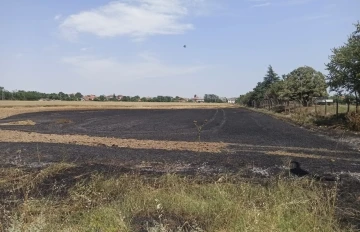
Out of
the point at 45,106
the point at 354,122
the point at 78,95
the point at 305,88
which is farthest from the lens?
the point at 78,95

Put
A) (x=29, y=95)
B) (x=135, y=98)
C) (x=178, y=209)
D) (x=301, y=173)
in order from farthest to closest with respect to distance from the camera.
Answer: (x=135, y=98)
(x=29, y=95)
(x=301, y=173)
(x=178, y=209)

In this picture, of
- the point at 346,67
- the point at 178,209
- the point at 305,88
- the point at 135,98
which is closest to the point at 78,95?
the point at 135,98

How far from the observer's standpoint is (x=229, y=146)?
1562cm

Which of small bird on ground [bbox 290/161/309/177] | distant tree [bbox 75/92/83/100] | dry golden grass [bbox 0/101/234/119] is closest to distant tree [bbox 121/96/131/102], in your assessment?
distant tree [bbox 75/92/83/100]

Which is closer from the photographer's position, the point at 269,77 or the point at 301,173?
the point at 301,173

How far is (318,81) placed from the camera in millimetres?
64188

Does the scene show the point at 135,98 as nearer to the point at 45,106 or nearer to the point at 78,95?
the point at 78,95

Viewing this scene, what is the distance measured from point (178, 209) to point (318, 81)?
63.4m

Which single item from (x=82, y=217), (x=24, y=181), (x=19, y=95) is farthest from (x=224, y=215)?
(x=19, y=95)

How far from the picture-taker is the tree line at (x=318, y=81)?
2595 cm

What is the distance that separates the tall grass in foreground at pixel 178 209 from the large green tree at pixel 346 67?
21118 mm

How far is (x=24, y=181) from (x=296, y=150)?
32.8 feet

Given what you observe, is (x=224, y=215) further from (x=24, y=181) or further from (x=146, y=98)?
(x=146, y=98)

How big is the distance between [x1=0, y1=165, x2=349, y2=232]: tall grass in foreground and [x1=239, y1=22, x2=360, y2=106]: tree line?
21.3 meters
